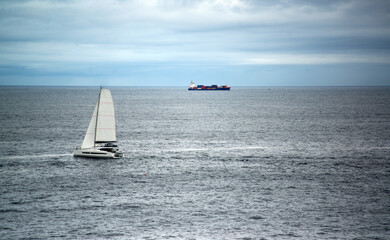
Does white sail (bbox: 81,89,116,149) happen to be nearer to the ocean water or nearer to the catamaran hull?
the catamaran hull

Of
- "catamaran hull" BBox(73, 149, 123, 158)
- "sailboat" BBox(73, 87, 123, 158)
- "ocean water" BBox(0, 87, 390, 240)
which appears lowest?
"ocean water" BBox(0, 87, 390, 240)

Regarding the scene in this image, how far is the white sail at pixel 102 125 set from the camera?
84.8 m

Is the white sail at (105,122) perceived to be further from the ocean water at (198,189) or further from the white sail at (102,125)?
the ocean water at (198,189)

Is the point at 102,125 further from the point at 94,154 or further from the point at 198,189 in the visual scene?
the point at 198,189

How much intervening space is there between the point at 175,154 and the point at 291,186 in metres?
32.2

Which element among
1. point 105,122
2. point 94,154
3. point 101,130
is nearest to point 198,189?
point 94,154

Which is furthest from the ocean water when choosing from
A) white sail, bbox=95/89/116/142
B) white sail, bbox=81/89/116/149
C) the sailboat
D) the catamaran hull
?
white sail, bbox=95/89/116/142

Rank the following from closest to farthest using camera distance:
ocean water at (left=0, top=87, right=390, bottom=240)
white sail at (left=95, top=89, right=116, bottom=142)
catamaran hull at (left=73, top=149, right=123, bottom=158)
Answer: ocean water at (left=0, top=87, right=390, bottom=240) < catamaran hull at (left=73, top=149, right=123, bottom=158) < white sail at (left=95, top=89, right=116, bottom=142)

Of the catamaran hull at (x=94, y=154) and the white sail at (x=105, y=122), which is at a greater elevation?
the white sail at (x=105, y=122)

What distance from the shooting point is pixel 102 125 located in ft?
280

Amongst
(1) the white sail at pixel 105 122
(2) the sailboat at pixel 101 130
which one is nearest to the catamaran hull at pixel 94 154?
(2) the sailboat at pixel 101 130

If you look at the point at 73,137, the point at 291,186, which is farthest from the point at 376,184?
the point at 73,137

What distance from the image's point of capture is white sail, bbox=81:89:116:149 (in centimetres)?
8481

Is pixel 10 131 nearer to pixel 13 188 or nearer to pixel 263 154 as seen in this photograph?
pixel 13 188
